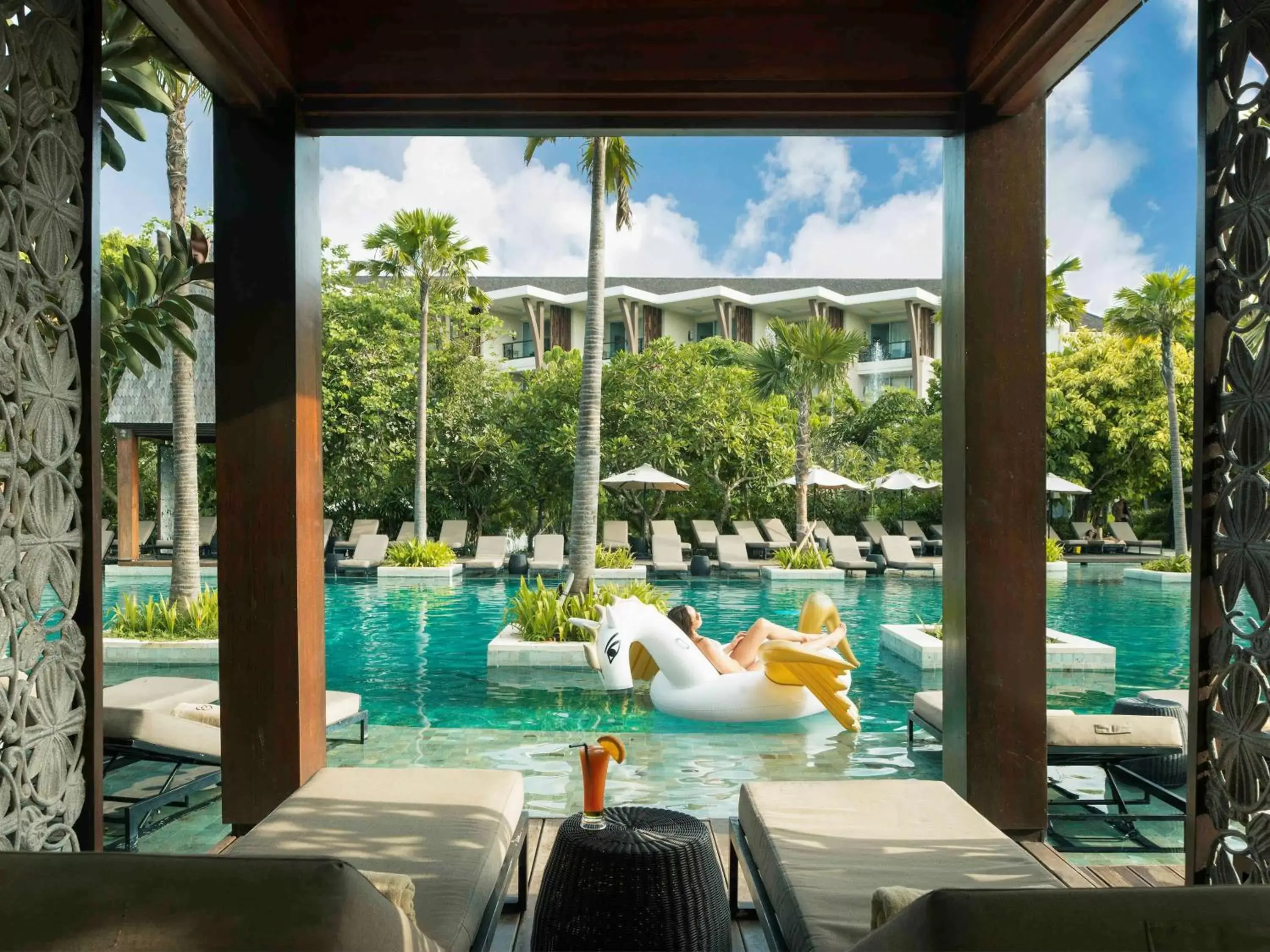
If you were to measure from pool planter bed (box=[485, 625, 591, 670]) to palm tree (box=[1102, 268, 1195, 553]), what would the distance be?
1492 centimetres

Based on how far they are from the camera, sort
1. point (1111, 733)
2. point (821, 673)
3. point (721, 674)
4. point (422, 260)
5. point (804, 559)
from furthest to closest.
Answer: point (422, 260) → point (804, 559) → point (721, 674) → point (821, 673) → point (1111, 733)

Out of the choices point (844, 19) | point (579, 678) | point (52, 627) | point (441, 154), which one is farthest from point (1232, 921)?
point (441, 154)

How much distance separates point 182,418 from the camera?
30.2 ft

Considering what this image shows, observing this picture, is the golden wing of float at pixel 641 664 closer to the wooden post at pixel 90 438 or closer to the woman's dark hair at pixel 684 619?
the woman's dark hair at pixel 684 619

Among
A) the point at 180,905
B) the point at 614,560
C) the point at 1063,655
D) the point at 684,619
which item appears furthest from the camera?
the point at 614,560

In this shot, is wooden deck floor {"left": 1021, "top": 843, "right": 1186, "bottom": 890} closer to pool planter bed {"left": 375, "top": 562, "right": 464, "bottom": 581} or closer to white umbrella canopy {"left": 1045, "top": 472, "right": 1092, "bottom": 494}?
pool planter bed {"left": 375, "top": 562, "right": 464, "bottom": 581}

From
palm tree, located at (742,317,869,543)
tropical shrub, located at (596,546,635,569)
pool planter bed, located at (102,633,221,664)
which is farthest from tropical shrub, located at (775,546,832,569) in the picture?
pool planter bed, located at (102,633,221,664)

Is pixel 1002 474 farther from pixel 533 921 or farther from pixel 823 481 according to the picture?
pixel 823 481

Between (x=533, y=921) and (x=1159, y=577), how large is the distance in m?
15.5

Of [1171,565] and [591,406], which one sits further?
[1171,565]

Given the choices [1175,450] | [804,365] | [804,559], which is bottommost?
[804,559]

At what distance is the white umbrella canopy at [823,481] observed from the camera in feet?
59.7

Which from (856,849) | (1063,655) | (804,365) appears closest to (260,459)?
(856,849)

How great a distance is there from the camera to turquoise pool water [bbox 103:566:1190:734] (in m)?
6.86
